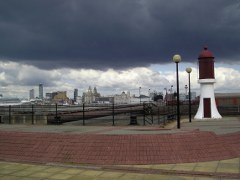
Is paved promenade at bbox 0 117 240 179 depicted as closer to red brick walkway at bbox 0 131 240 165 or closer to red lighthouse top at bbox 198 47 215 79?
red brick walkway at bbox 0 131 240 165

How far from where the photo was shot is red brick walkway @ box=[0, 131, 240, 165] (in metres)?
11.9

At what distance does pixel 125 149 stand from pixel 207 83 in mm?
18932

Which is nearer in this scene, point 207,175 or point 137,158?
point 207,175

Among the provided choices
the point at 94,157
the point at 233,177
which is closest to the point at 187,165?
the point at 233,177

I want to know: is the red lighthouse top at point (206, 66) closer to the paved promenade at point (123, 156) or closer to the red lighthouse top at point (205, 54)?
the red lighthouse top at point (205, 54)

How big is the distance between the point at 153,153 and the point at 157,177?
2.18 metres

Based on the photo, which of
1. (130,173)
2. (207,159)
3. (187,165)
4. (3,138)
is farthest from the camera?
(3,138)

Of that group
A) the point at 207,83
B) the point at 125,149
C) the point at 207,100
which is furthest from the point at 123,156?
the point at 207,100

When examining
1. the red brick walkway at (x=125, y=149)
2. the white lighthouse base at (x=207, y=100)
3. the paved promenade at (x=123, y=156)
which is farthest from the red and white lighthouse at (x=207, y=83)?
the red brick walkway at (x=125, y=149)

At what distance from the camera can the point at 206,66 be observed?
1160 inches

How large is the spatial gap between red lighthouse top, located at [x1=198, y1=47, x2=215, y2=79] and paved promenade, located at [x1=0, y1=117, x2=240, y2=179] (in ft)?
51.3

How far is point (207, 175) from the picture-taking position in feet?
32.4

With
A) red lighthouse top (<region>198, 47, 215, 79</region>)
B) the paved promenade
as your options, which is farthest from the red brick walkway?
red lighthouse top (<region>198, 47, 215, 79</region>)

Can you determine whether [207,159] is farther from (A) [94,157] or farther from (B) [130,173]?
(A) [94,157]
